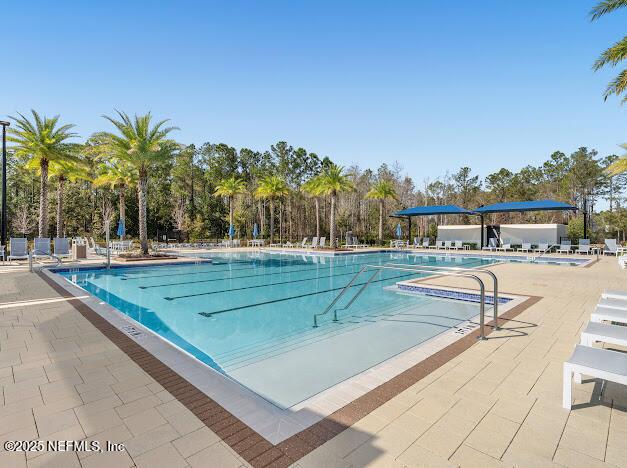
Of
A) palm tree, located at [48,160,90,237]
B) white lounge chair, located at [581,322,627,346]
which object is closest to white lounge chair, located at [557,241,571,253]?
white lounge chair, located at [581,322,627,346]

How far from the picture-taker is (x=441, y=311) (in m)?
7.21

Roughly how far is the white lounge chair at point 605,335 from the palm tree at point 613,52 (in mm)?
9967

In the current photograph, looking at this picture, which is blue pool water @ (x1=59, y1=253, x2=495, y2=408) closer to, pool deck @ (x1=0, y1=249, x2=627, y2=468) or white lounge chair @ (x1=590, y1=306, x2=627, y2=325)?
pool deck @ (x1=0, y1=249, x2=627, y2=468)

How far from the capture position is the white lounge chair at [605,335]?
3213 millimetres

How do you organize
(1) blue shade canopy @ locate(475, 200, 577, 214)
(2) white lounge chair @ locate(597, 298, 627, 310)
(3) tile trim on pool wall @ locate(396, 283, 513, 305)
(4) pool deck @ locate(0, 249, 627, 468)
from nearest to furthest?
1. (4) pool deck @ locate(0, 249, 627, 468)
2. (2) white lounge chair @ locate(597, 298, 627, 310)
3. (3) tile trim on pool wall @ locate(396, 283, 513, 305)
4. (1) blue shade canopy @ locate(475, 200, 577, 214)

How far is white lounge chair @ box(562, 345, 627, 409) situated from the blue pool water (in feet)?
8.05

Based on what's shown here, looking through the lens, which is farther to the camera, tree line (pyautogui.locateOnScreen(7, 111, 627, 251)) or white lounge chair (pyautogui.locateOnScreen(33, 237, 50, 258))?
tree line (pyautogui.locateOnScreen(7, 111, 627, 251))

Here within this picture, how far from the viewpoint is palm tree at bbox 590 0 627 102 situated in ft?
30.2

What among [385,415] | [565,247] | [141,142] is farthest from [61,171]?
[565,247]

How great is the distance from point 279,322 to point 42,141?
711 inches

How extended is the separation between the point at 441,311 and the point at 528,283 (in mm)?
4101

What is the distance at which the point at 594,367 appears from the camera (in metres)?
2.54

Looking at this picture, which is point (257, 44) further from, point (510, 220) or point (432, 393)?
point (510, 220)

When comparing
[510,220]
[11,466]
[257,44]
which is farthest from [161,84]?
[510,220]
